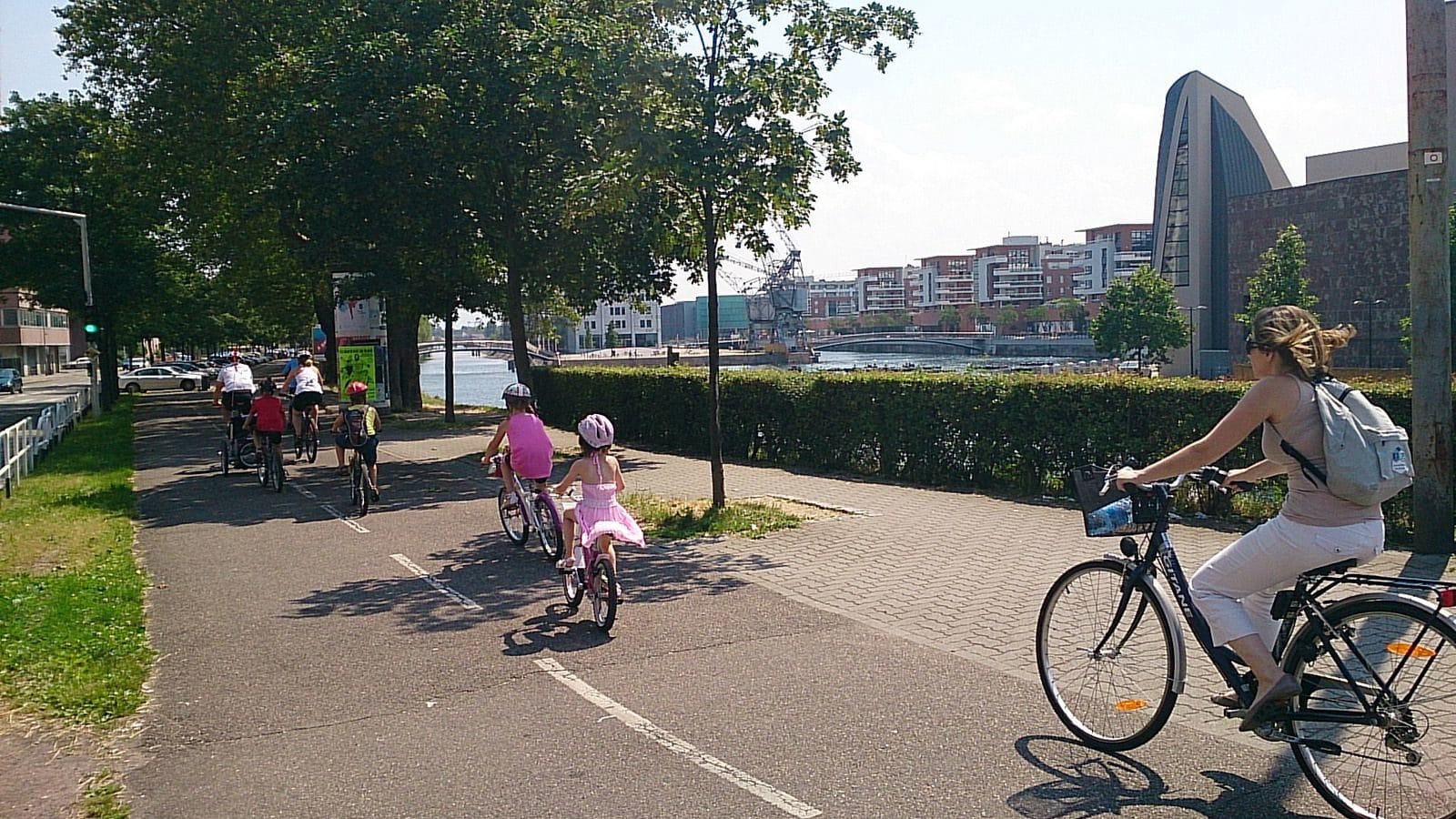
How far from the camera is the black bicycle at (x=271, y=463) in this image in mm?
15531

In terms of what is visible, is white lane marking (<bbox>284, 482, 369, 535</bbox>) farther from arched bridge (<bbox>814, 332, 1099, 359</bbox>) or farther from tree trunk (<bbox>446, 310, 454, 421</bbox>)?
arched bridge (<bbox>814, 332, 1099, 359</bbox>)

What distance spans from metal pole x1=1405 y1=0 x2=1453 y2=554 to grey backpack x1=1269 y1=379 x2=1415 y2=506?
5208 millimetres

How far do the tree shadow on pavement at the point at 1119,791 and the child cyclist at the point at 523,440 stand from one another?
557cm

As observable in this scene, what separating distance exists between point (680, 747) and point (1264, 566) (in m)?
2.56

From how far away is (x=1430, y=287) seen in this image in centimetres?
859

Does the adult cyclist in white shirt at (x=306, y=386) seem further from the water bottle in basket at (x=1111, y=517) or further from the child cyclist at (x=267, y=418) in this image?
the water bottle in basket at (x=1111, y=517)

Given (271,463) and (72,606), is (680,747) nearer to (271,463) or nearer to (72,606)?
(72,606)

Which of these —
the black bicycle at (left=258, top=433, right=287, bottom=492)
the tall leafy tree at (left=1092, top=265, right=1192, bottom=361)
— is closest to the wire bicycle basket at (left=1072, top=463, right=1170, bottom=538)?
the black bicycle at (left=258, top=433, right=287, bottom=492)

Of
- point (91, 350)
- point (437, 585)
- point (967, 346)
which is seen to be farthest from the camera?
point (967, 346)

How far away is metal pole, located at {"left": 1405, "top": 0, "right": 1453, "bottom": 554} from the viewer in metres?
8.53

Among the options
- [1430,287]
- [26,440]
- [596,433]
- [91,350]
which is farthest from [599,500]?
[91,350]

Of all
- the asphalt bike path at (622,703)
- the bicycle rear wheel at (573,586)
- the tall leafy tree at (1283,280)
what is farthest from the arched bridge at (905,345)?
the bicycle rear wheel at (573,586)

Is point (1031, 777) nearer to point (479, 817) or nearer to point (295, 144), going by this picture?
point (479, 817)

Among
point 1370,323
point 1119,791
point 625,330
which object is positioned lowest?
point 1119,791
